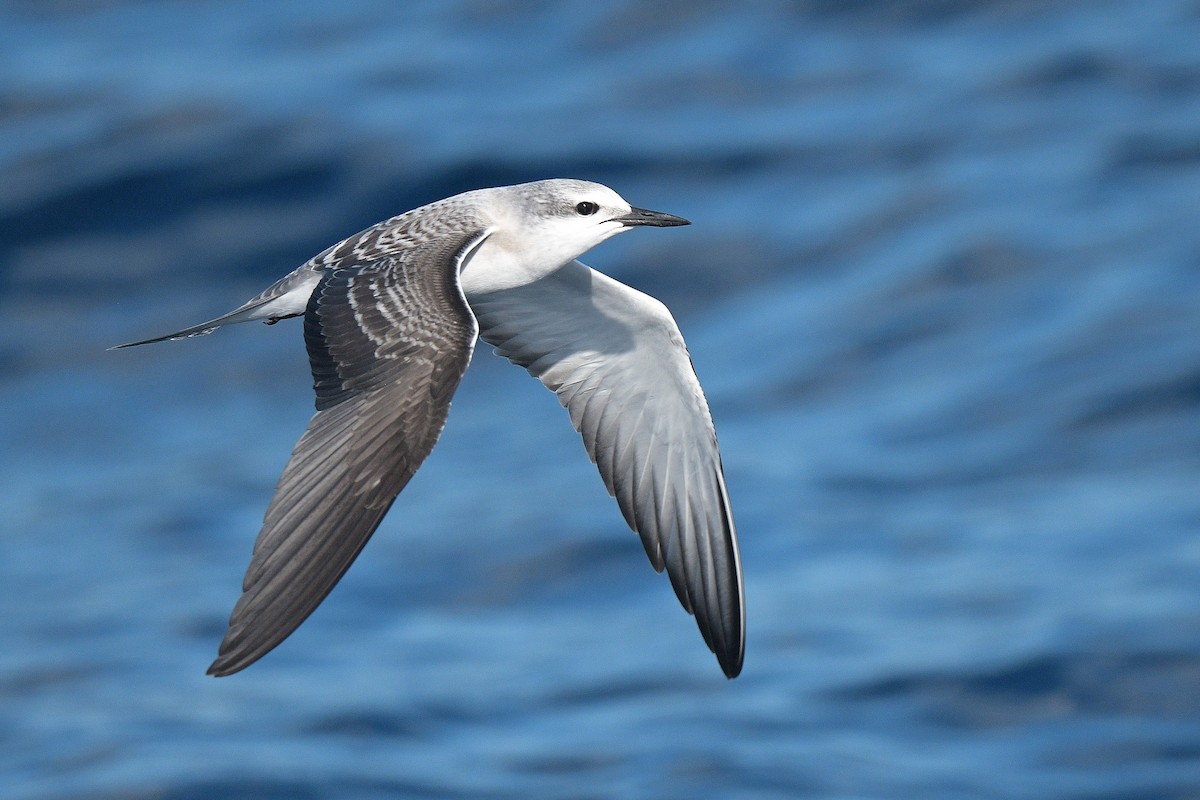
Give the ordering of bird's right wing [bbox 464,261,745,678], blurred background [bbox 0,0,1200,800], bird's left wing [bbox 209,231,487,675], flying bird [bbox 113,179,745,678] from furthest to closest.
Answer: blurred background [bbox 0,0,1200,800] < bird's right wing [bbox 464,261,745,678] < flying bird [bbox 113,179,745,678] < bird's left wing [bbox 209,231,487,675]

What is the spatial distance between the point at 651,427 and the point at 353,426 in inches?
103

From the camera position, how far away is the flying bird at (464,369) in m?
7.57

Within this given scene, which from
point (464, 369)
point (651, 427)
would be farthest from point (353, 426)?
point (651, 427)

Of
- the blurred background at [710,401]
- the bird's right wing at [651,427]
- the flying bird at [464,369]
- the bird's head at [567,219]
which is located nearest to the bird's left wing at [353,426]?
the flying bird at [464,369]

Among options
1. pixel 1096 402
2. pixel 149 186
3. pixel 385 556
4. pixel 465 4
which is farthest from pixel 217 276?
pixel 1096 402

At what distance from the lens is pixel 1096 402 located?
27141mm

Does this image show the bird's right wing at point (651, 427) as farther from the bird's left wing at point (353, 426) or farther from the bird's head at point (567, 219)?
the bird's left wing at point (353, 426)

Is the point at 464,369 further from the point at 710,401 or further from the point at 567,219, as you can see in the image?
the point at 710,401

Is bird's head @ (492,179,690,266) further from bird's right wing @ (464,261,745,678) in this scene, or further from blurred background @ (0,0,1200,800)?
blurred background @ (0,0,1200,800)

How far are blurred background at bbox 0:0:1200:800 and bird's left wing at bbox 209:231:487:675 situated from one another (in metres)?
13.8

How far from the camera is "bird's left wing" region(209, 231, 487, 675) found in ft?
24.2

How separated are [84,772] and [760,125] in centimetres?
1631

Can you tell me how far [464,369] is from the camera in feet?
25.8

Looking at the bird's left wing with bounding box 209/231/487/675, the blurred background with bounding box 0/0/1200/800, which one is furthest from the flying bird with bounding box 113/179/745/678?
the blurred background with bounding box 0/0/1200/800
